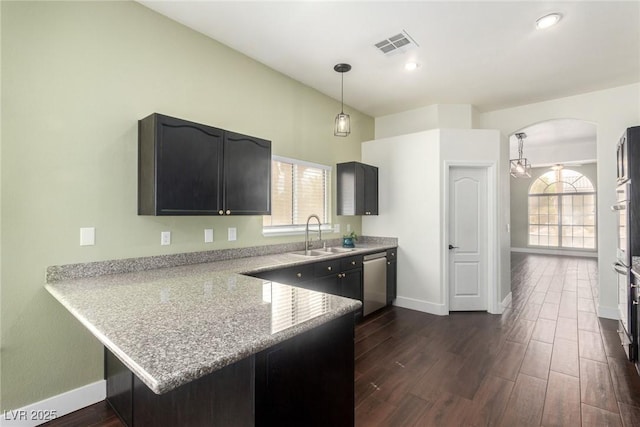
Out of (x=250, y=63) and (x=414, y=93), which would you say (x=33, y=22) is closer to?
(x=250, y=63)

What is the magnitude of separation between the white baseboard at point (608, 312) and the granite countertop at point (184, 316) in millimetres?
4417

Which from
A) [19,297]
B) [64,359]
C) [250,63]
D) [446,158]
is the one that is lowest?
[64,359]

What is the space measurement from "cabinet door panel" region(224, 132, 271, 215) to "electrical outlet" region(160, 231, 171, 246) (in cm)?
56

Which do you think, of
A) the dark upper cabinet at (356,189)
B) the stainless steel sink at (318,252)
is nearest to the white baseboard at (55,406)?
the stainless steel sink at (318,252)

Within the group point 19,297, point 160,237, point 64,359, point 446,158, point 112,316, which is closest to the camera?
point 112,316

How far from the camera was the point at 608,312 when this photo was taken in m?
4.07

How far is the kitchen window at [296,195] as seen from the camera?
374 cm

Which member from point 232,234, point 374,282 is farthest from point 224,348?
point 374,282

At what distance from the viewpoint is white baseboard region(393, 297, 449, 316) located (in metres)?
4.21

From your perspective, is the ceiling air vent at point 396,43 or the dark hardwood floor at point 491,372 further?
the ceiling air vent at point 396,43

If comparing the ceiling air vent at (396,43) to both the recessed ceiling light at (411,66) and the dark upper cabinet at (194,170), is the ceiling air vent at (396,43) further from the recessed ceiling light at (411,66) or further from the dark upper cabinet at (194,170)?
the dark upper cabinet at (194,170)

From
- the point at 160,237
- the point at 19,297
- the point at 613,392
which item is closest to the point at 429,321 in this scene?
the point at 613,392

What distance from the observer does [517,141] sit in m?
7.76

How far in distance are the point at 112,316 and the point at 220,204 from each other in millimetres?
1409
